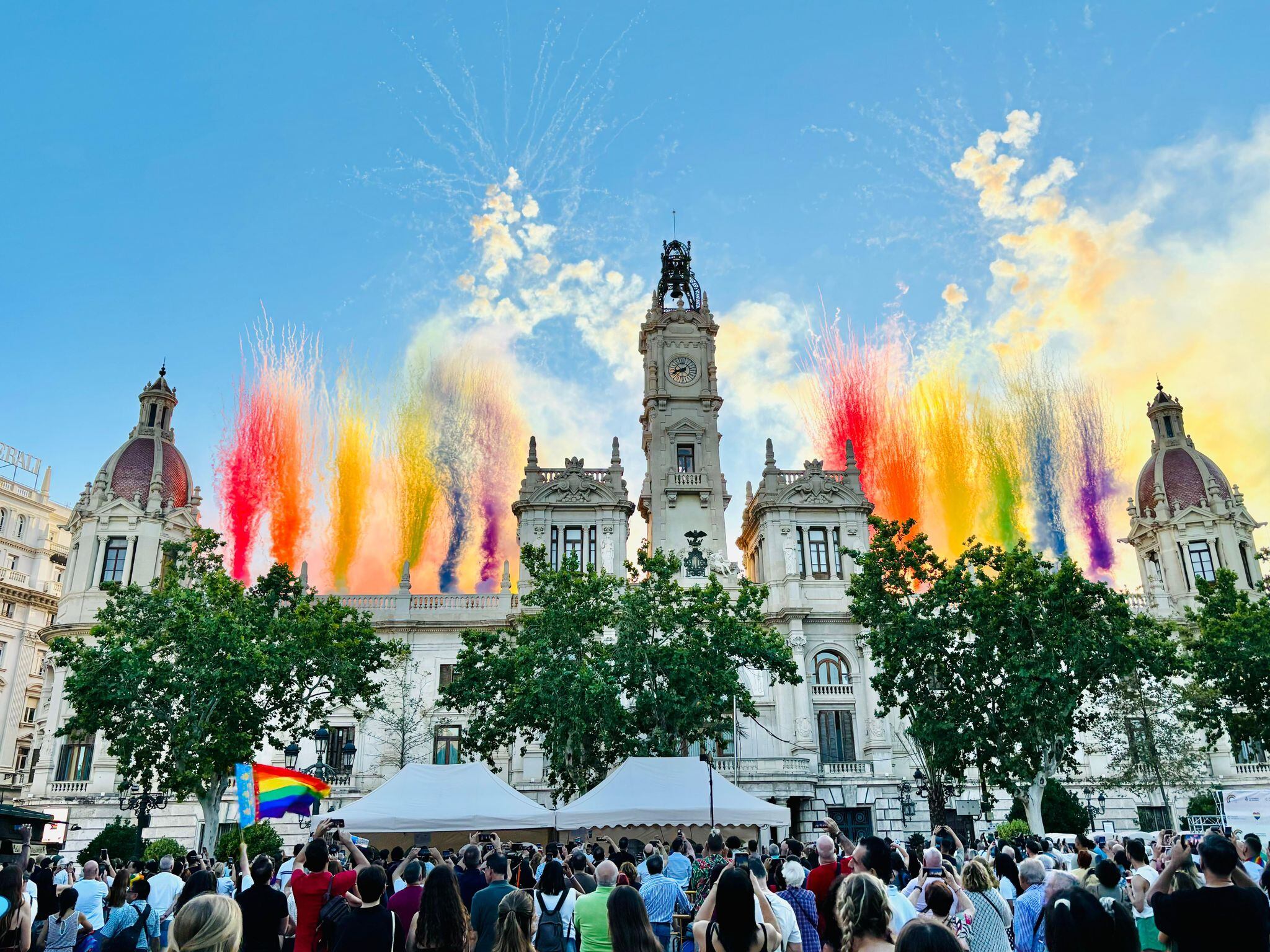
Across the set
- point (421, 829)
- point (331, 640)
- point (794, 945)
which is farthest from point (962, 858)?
point (331, 640)

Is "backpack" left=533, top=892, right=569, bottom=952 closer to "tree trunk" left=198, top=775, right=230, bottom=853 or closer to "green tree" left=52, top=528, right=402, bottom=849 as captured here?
"green tree" left=52, top=528, right=402, bottom=849

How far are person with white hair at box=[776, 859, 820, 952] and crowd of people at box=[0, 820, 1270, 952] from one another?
0.05 feet

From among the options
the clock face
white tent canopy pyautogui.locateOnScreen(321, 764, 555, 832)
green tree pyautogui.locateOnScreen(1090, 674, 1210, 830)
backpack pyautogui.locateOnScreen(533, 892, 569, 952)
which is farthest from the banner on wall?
the clock face

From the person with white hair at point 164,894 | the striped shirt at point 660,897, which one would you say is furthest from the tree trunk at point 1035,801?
the person with white hair at point 164,894

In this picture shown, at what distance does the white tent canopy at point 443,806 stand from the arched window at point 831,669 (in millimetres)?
28328

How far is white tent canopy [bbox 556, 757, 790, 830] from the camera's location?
21.0m

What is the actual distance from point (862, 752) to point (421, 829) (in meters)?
30.6

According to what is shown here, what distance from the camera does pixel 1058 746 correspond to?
33.7 m

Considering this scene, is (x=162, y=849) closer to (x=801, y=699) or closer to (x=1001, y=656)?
(x=801, y=699)

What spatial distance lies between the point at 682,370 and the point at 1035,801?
2895cm

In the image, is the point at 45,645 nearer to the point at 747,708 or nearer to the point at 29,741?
the point at 29,741

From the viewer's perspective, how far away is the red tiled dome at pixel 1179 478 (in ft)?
184

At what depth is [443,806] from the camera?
66.7 ft

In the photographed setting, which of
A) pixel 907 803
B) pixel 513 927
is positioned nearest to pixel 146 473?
pixel 907 803
